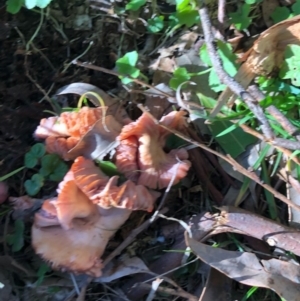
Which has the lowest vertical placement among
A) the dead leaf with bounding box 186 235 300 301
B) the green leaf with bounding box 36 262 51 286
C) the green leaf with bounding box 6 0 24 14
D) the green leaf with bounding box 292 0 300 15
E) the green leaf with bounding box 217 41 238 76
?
the dead leaf with bounding box 186 235 300 301

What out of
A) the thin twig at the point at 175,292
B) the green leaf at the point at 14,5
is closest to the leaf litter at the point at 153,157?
the thin twig at the point at 175,292

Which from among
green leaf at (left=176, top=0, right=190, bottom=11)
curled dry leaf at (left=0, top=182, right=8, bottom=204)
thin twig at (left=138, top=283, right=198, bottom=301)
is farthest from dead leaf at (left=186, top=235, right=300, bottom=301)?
green leaf at (left=176, top=0, right=190, bottom=11)

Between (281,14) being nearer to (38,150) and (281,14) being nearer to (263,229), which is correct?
(263,229)

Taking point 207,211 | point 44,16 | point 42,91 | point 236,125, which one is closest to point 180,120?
point 236,125

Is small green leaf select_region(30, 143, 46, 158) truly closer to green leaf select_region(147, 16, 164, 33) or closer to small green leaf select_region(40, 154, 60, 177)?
small green leaf select_region(40, 154, 60, 177)

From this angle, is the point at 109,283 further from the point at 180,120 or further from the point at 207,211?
the point at 180,120
